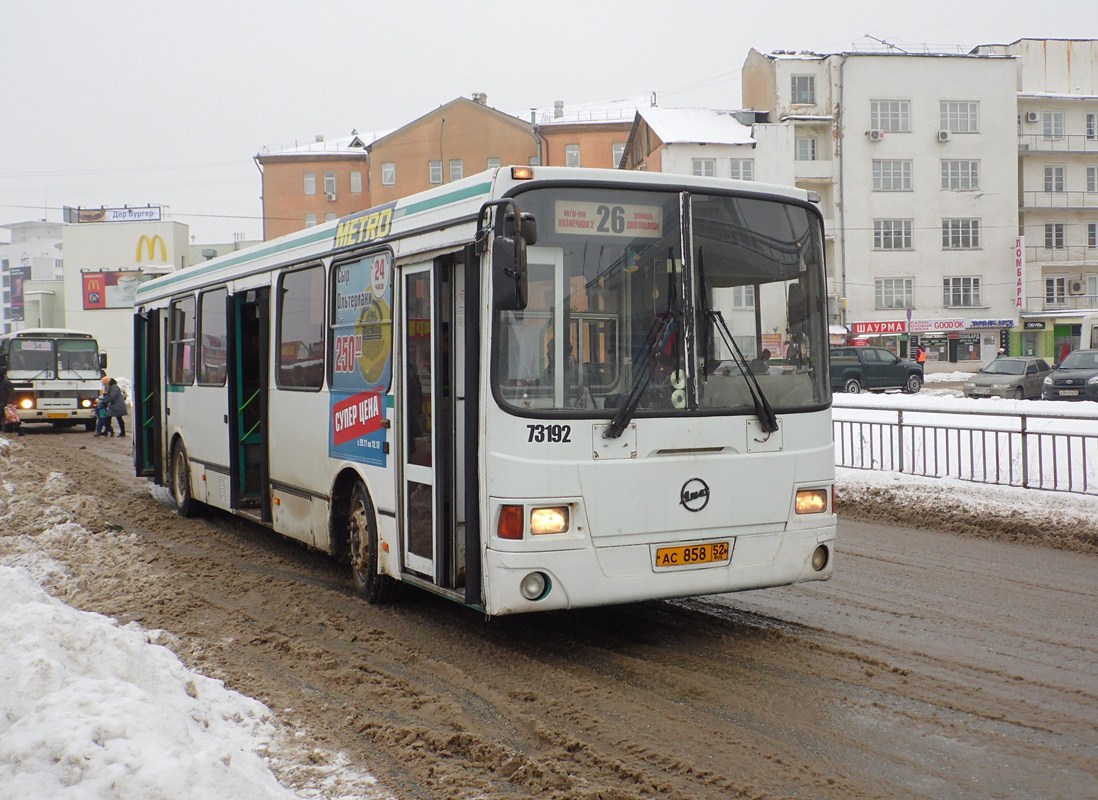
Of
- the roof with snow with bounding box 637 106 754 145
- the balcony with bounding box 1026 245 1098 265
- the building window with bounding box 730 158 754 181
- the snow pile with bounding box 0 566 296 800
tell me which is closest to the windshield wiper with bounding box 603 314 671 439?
the snow pile with bounding box 0 566 296 800

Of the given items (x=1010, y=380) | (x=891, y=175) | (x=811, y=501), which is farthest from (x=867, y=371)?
(x=811, y=501)

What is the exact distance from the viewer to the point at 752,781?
15.5 ft

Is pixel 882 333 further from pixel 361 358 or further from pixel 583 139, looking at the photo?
pixel 361 358

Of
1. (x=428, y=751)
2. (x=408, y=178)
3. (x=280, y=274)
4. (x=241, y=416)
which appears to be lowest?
(x=428, y=751)

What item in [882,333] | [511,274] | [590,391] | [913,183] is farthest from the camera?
[913,183]

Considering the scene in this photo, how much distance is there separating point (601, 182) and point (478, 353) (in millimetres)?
1256

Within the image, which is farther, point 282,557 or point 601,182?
point 282,557

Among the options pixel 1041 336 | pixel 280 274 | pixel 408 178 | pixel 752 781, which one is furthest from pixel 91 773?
pixel 408 178

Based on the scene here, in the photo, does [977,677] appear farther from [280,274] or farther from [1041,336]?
[1041,336]

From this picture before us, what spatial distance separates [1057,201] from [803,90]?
689 inches

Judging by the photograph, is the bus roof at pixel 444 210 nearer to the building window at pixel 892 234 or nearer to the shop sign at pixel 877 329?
the shop sign at pixel 877 329

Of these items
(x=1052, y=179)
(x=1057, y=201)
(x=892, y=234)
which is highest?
(x=1052, y=179)

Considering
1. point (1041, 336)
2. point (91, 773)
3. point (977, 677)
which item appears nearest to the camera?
point (91, 773)

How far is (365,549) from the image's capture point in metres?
8.38
